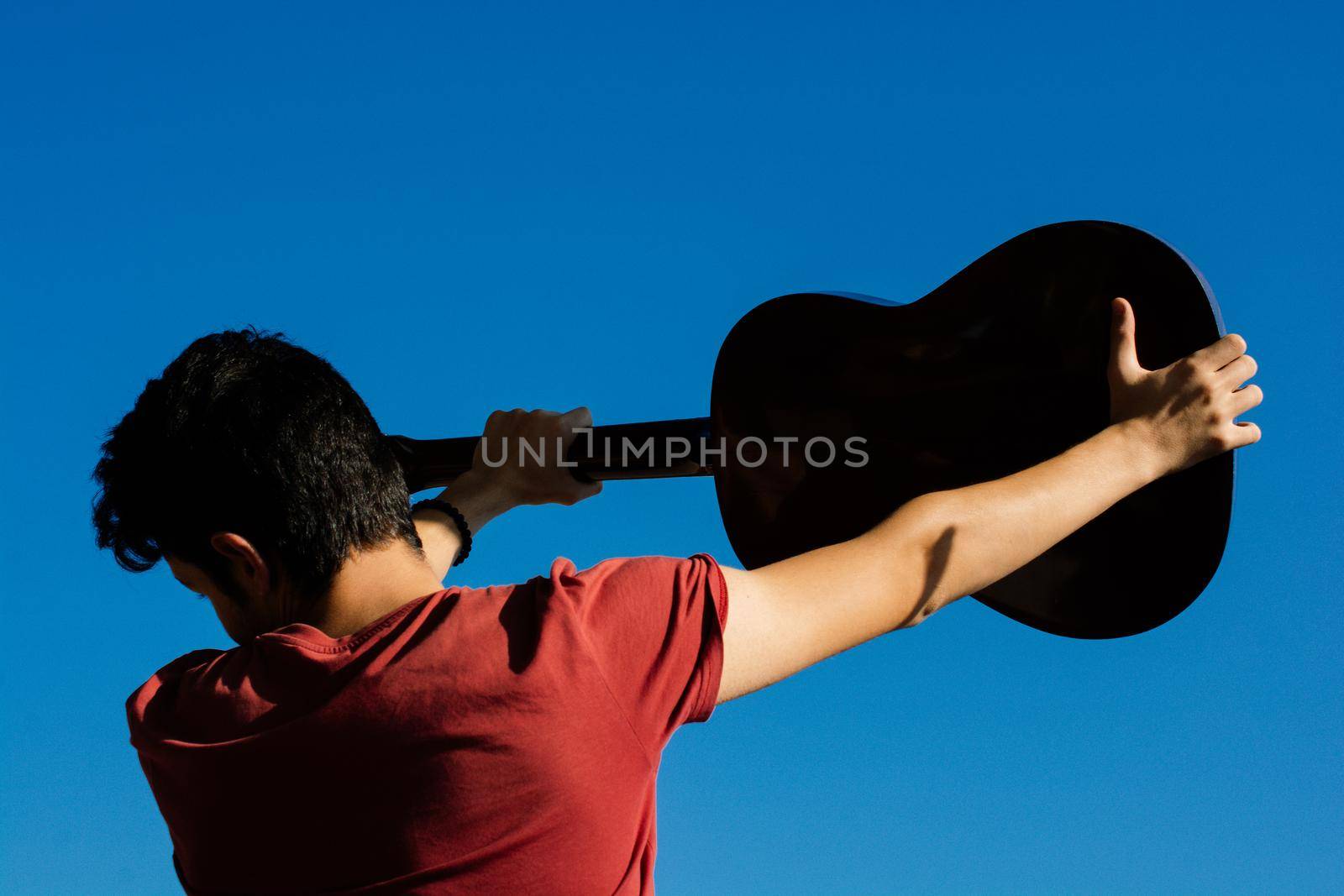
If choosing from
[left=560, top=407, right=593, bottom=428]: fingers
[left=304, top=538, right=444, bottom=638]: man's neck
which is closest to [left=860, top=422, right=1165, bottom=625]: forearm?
[left=304, top=538, right=444, bottom=638]: man's neck

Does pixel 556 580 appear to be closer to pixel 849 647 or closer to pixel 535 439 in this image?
pixel 849 647

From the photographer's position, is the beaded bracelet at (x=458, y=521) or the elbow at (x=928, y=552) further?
the beaded bracelet at (x=458, y=521)

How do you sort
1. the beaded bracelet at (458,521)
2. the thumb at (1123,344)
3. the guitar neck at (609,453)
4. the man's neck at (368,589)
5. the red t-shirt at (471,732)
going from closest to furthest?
the red t-shirt at (471,732)
the man's neck at (368,589)
the thumb at (1123,344)
the guitar neck at (609,453)
the beaded bracelet at (458,521)

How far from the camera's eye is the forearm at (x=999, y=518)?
1.14 metres

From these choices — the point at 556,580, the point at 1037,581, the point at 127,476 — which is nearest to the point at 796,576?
the point at 556,580

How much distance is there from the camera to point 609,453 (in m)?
1.74

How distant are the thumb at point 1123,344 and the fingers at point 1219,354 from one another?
2.7 inches

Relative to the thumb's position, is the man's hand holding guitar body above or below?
below

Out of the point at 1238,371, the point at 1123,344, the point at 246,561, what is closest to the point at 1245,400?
the point at 1238,371

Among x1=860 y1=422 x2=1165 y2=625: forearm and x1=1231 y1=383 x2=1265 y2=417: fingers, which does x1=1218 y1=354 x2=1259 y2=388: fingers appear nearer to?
x1=1231 y1=383 x2=1265 y2=417: fingers

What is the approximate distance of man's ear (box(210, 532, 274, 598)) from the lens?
123 centimetres

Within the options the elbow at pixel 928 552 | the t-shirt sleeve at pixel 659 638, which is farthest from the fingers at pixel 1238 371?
the t-shirt sleeve at pixel 659 638

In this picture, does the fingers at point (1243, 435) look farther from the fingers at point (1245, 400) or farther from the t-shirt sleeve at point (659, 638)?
the t-shirt sleeve at point (659, 638)

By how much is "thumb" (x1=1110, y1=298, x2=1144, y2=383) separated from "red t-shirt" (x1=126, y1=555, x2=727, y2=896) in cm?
54
